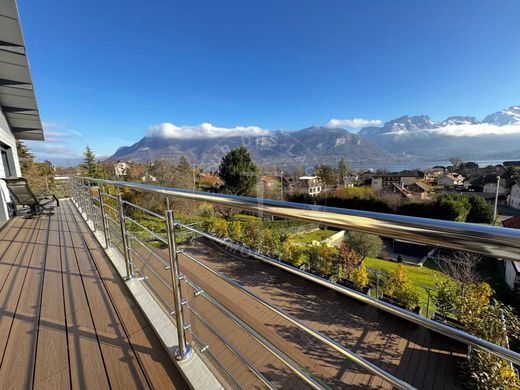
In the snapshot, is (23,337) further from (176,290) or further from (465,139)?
(465,139)

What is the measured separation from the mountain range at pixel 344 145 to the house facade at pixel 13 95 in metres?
13.2

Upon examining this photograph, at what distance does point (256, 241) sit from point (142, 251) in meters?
5.19

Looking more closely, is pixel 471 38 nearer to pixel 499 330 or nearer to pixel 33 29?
pixel 499 330

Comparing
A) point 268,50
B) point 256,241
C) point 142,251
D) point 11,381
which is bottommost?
point 256,241

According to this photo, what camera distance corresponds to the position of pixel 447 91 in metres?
19.6

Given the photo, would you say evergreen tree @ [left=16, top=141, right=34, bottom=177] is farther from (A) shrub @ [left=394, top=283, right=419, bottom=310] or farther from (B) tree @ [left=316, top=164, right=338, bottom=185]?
(B) tree @ [left=316, top=164, right=338, bottom=185]

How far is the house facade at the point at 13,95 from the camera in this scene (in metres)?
3.28

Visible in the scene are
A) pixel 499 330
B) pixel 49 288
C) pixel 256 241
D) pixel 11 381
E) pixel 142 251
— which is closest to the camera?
pixel 11 381

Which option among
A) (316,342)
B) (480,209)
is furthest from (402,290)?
(480,209)

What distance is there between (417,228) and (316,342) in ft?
14.6

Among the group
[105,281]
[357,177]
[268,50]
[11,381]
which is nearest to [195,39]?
[268,50]

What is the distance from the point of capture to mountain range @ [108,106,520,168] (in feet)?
71.8

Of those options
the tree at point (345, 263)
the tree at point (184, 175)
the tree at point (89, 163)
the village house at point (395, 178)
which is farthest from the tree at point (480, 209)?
the tree at point (89, 163)

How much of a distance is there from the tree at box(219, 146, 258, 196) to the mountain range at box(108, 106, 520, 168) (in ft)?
3.55
